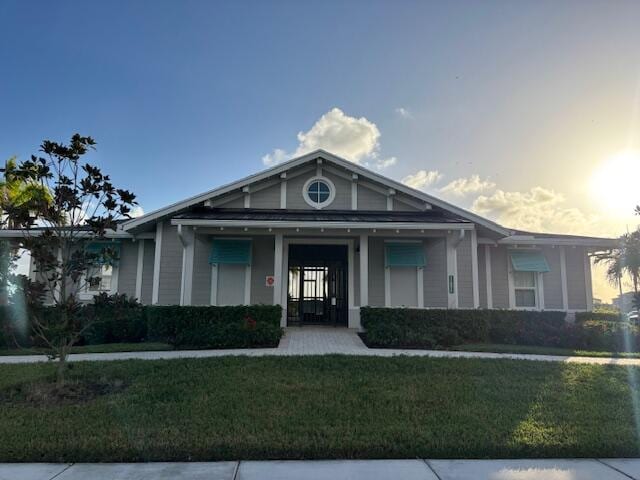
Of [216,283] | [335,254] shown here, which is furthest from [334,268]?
[216,283]

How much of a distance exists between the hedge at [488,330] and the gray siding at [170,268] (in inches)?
245

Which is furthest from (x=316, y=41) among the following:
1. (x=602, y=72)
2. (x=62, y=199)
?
(x=62, y=199)

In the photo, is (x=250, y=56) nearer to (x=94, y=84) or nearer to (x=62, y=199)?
(x=94, y=84)

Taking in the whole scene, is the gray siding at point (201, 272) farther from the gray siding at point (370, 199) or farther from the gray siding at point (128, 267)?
the gray siding at point (370, 199)

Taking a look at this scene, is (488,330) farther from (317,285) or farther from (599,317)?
(317,285)

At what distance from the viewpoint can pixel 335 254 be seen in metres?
13.8

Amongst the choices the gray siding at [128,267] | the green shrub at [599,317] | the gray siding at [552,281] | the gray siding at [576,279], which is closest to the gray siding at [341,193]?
the gray siding at [128,267]

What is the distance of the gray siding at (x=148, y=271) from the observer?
13.6 meters

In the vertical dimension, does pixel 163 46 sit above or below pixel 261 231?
above

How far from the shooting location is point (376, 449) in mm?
4254

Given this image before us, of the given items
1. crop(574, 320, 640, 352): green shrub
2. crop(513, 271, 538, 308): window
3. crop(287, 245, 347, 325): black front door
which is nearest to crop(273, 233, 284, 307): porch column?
crop(287, 245, 347, 325): black front door

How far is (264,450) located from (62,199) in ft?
16.9

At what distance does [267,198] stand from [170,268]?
4.01m

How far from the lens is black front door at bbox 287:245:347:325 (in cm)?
1371
